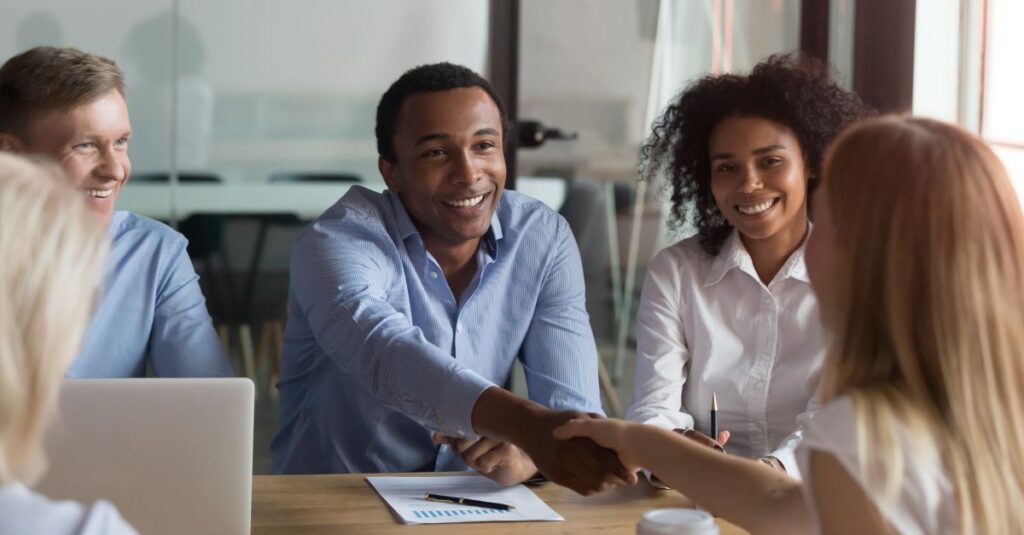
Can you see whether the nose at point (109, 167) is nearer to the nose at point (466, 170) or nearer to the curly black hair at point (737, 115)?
the nose at point (466, 170)

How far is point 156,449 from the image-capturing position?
51.6 inches

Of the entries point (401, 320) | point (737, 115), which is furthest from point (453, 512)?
point (737, 115)

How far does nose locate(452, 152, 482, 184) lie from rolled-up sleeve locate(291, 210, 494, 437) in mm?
174

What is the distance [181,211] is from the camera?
3389mm

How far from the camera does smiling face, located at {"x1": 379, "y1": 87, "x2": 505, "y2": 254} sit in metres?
2.24

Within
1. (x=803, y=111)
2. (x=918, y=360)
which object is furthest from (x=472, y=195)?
(x=918, y=360)

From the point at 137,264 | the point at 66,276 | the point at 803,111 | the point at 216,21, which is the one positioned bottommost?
the point at 137,264

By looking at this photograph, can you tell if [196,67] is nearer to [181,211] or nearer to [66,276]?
[181,211]

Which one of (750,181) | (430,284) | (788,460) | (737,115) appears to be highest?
(737,115)

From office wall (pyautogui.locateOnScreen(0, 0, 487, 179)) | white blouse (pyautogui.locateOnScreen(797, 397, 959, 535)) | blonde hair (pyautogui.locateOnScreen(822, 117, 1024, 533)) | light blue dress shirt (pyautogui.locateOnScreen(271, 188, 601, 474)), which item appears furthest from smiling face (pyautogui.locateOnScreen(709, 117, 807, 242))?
office wall (pyautogui.locateOnScreen(0, 0, 487, 179))

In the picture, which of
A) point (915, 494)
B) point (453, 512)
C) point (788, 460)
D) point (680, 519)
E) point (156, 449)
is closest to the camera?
point (915, 494)

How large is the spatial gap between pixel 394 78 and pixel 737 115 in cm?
142

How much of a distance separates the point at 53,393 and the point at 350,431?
1327mm

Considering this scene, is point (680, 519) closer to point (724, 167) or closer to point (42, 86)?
point (724, 167)
